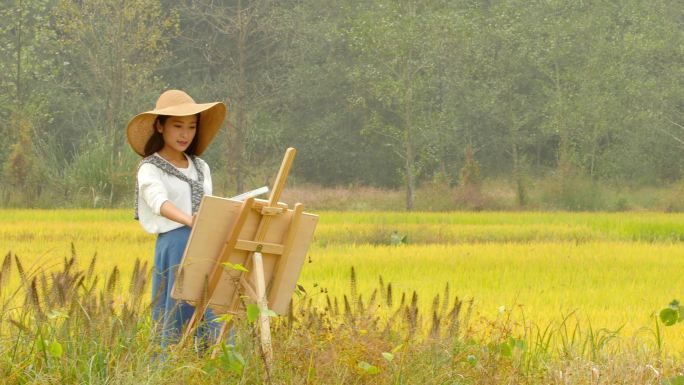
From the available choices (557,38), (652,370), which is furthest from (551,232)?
(557,38)

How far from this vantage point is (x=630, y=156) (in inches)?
1731

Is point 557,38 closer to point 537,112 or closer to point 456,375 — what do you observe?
point 537,112

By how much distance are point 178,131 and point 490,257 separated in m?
8.83

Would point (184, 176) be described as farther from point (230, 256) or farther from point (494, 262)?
point (494, 262)

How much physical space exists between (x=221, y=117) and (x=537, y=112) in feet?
127

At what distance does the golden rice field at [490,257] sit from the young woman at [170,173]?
73cm

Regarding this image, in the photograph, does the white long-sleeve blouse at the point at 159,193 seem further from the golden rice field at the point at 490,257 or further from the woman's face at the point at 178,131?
the golden rice field at the point at 490,257

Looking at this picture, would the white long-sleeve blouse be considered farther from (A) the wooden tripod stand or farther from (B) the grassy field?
(A) the wooden tripod stand

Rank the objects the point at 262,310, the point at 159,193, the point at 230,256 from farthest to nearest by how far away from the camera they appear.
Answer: the point at 159,193 < the point at 230,256 < the point at 262,310

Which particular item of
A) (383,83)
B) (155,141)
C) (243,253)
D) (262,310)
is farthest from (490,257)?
(383,83)

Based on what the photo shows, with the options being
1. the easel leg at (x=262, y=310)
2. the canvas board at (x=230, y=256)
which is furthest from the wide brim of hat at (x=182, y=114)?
the easel leg at (x=262, y=310)

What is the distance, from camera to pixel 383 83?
33.2 m

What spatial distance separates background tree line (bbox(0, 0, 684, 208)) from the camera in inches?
1353

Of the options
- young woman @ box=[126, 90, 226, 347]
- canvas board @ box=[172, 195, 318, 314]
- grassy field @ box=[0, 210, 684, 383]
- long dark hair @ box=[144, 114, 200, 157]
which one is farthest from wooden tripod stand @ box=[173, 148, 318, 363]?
long dark hair @ box=[144, 114, 200, 157]
